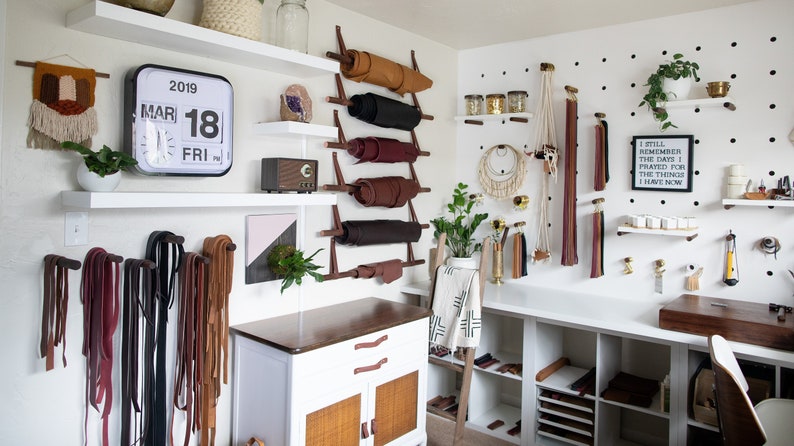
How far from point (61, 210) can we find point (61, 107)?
345mm

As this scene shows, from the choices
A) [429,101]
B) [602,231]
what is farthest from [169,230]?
[602,231]

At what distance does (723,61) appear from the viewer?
2.73m

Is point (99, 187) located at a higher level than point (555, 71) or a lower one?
lower

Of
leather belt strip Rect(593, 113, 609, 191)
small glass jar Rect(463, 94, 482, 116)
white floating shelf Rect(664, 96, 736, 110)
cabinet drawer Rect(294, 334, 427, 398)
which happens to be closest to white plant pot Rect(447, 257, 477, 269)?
cabinet drawer Rect(294, 334, 427, 398)

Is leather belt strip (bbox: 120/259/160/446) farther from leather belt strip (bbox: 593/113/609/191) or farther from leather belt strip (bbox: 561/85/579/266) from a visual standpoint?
leather belt strip (bbox: 593/113/609/191)

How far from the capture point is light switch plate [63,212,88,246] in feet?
6.19

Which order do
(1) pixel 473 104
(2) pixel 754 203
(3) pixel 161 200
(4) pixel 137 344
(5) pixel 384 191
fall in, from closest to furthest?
(3) pixel 161 200, (4) pixel 137 344, (2) pixel 754 203, (5) pixel 384 191, (1) pixel 473 104

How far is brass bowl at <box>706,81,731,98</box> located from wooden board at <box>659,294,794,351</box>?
99 cm

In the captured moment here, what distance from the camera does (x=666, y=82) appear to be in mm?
2768

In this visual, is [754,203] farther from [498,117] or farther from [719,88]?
[498,117]

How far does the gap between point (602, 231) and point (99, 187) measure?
2.46 m

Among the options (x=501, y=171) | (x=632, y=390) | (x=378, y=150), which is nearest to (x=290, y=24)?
(x=378, y=150)

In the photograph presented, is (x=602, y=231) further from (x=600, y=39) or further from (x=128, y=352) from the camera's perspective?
(x=128, y=352)

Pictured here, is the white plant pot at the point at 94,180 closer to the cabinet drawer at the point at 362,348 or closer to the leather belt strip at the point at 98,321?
the leather belt strip at the point at 98,321
